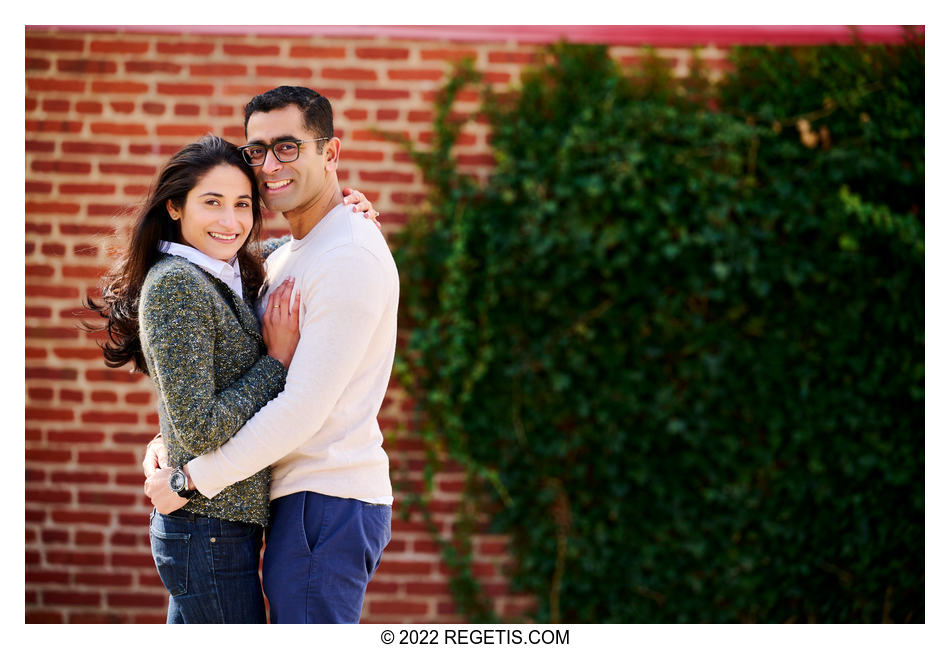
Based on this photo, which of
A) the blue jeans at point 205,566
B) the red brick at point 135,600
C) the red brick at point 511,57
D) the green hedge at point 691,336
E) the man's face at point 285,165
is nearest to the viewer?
the blue jeans at point 205,566

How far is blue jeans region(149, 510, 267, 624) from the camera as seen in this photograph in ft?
6.01

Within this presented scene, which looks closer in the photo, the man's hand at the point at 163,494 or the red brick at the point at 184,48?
the man's hand at the point at 163,494

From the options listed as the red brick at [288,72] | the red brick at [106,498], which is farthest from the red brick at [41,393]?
the red brick at [288,72]

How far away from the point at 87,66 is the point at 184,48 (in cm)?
41

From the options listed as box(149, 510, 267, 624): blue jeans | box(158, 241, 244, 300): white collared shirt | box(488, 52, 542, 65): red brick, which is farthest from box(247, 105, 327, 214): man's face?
box(488, 52, 542, 65): red brick

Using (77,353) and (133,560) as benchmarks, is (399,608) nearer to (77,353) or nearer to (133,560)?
(133,560)

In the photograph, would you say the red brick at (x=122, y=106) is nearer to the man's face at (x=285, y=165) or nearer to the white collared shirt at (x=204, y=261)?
the man's face at (x=285, y=165)

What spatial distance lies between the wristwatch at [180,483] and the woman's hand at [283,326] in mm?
329

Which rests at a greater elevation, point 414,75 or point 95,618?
point 414,75

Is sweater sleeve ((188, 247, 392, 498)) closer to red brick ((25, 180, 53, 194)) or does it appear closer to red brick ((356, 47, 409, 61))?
red brick ((356, 47, 409, 61))

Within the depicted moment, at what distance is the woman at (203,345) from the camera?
1.75 metres

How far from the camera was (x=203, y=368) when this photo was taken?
5.74 ft

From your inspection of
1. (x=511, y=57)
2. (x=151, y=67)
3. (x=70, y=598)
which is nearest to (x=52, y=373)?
(x=70, y=598)

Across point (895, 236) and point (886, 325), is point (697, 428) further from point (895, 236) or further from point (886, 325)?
point (895, 236)
